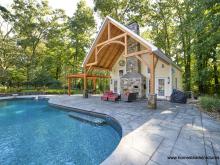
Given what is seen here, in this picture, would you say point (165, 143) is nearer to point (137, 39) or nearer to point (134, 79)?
point (137, 39)

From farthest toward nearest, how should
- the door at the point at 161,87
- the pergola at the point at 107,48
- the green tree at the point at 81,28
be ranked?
the green tree at the point at 81,28 < the door at the point at 161,87 < the pergola at the point at 107,48

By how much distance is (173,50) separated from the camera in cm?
2331

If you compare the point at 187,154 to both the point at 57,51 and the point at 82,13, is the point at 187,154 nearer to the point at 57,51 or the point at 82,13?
the point at 82,13

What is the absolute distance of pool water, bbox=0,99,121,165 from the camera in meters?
4.55

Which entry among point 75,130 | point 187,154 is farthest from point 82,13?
point 187,154

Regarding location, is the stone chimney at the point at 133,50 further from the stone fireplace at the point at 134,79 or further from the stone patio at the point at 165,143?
the stone patio at the point at 165,143

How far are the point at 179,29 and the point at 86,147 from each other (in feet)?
56.3

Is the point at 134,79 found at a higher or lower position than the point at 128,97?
higher

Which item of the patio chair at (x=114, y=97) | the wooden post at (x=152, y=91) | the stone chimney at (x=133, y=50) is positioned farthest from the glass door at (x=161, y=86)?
the wooden post at (x=152, y=91)

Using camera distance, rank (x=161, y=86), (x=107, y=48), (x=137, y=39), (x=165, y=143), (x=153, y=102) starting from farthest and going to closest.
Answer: (x=107, y=48) < (x=161, y=86) < (x=137, y=39) < (x=153, y=102) < (x=165, y=143)

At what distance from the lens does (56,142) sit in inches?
229

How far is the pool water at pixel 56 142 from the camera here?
14.9 ft

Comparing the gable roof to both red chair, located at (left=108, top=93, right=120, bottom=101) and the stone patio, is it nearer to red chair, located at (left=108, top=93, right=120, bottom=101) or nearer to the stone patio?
red chair, located at (left=108, top=93, right=120, bottom=101)

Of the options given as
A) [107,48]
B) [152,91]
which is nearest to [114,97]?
[152,91]
